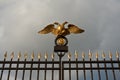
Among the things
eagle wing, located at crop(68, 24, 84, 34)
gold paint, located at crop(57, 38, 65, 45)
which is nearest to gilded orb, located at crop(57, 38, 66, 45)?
gold paint, located at crop(57, 38, 65, 45)

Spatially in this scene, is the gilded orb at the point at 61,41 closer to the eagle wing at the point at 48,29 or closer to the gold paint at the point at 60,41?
the gold paint at the point at 60,41

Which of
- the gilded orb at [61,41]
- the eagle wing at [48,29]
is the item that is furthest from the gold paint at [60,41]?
the eagle wing at [48,29]

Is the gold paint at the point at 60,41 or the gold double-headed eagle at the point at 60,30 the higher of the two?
the gold double-headed eagle at the point at 60,30

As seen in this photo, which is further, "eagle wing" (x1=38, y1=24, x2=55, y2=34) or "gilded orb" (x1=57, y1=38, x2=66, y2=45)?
"eagle wing" (x1=38, y1=24, x2=55, y2=34)

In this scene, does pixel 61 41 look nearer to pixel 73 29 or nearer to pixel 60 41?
pixel 60 41

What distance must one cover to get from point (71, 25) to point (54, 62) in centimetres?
227

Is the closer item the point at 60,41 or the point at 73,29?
the point at 60,41

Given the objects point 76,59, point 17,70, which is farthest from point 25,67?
point 76,59

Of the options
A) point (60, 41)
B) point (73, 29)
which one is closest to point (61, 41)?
point (60, 41)

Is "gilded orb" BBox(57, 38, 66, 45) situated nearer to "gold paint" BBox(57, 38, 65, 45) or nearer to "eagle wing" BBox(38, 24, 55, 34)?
"gold paint" BBox(57, 38, 65, 45)

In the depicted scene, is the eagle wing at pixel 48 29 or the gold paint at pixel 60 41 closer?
the gold paint at pixel 60 41

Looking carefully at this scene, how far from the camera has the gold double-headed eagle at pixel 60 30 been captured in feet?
37.8

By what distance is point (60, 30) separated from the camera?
11508 mm

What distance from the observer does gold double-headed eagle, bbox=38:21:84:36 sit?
11.5 m
